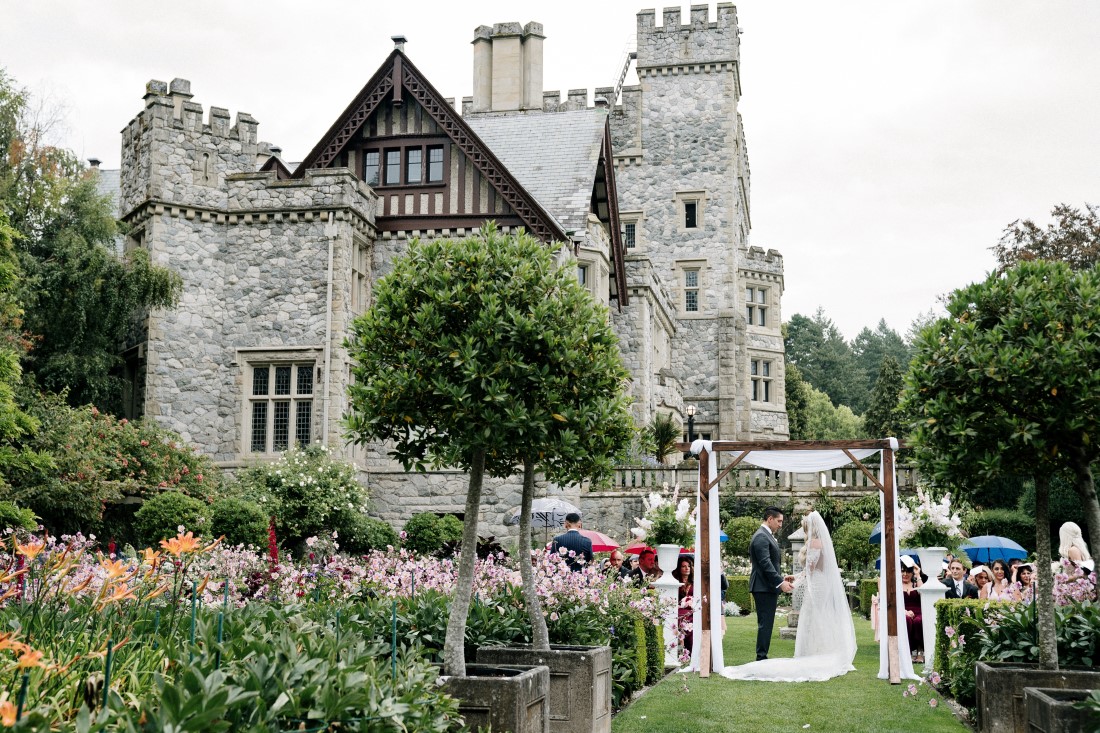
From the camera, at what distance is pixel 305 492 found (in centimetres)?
2111

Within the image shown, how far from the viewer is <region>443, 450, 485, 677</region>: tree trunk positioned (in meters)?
7.47

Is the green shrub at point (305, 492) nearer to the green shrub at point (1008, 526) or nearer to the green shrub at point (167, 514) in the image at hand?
the green shrub at point (167, 514)

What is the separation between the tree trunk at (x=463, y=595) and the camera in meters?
7.47

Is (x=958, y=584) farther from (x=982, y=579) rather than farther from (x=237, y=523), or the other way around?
(x=237, y=523)

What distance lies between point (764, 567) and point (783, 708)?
11.5 ft

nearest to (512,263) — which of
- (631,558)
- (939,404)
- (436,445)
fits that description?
(436,445)

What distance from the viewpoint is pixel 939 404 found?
870cm

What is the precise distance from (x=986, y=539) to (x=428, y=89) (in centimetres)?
1525

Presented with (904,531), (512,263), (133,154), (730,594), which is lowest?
(730,594)

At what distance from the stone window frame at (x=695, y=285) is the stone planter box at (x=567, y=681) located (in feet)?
115

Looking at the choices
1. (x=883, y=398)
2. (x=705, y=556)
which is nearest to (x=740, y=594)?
(x=705, y=556)

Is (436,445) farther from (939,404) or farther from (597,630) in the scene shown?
(939,404)

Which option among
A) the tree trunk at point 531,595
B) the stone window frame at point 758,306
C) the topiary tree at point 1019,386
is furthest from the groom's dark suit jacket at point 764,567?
the stone window frame at point 758,306

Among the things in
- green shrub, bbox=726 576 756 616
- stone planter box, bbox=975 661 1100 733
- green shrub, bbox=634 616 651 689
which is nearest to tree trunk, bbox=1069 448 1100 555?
stone planter box, bbox=975 661 1100 733
